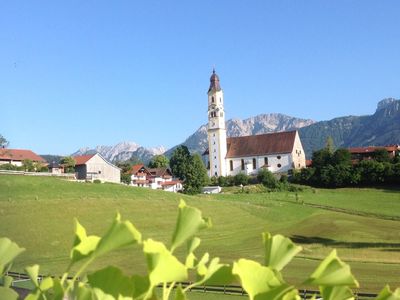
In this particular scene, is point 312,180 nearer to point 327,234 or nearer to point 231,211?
→ point 231,211

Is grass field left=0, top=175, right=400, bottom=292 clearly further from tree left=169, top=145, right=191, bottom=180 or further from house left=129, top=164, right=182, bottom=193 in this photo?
tree left=169, top=145, right=191, bottom=180

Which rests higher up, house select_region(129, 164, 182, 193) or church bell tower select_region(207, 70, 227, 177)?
church bell tower select_region(207, 70, 227, 177)

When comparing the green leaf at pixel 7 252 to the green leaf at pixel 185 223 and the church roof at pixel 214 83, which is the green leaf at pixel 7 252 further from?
the church roof at pixel 214 83

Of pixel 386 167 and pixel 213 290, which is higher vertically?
pixel 386 167

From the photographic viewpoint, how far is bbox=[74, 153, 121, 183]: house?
85.2 m

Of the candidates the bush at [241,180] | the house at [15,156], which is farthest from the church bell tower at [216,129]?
the house at [15,156]

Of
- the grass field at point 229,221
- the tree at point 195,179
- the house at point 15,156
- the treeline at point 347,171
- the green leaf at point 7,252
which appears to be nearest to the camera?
the green leaf at point 7,252

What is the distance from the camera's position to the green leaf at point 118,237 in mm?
925

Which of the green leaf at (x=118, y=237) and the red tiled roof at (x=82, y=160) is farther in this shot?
the red tiled roof at (x=82, y=160)

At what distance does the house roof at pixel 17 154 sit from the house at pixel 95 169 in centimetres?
1667

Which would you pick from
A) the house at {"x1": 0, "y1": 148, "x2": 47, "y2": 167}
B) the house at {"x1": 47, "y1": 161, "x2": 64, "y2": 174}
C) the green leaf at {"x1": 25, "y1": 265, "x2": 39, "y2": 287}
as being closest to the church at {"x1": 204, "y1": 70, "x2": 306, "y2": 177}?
the house at {"x1": 47, "y1": 161, "x2": 64, "y2": 174}

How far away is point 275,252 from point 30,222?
45149 millimetres

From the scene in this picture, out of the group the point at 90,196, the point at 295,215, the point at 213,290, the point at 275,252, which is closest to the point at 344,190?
the point at 295,215

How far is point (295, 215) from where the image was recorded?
55969mm
